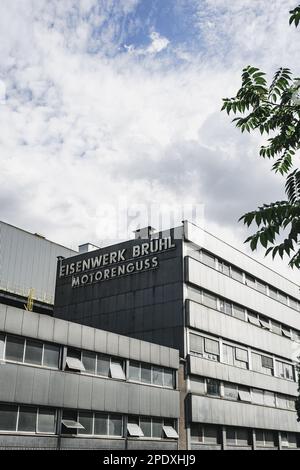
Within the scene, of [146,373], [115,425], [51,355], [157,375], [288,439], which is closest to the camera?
[51,355]

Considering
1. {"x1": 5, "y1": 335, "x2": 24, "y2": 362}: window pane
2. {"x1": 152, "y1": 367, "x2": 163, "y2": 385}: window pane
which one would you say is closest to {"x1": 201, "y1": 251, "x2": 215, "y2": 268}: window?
{"x1": 152, "y1": 367, "x2": 163, "y2": 385}: window pane

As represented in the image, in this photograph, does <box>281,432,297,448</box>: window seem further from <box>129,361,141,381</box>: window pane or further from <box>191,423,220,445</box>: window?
<box>129,361,141,381</box>: window pane

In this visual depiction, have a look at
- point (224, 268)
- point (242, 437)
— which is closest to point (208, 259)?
point (224, 268)

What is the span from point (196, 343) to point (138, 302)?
227 inches

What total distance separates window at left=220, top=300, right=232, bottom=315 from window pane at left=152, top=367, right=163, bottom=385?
382 inches

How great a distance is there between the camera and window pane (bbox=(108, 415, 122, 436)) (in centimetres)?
2961

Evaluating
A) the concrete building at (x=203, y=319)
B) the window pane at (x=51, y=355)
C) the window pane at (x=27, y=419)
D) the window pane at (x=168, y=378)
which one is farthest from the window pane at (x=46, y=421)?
the concrete building at (x=203, y=319)

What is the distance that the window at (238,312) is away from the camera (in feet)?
141

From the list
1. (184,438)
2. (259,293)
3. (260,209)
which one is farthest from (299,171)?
(259,293)

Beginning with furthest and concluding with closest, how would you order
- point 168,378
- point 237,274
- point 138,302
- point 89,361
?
1. point 237,274
2. point 138,302
3. point 168,378
4. point 89,361

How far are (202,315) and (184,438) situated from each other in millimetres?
9034

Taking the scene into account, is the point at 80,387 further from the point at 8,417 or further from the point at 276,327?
the point at 276,327

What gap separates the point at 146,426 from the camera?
31969 millimetres

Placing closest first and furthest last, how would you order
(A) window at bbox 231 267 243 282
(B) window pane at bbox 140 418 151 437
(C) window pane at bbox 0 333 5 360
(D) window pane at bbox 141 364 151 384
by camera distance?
1. (C) window pane at bbox 0 333 5 360
2. (B) window pane at bbox 140 418 151 437
3. (D) window pane at bbox 141 364 151 384
4. (A) window at bbox 231 267 243 282
